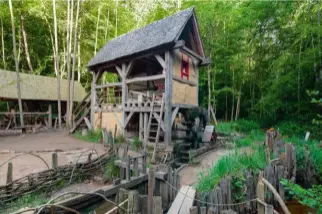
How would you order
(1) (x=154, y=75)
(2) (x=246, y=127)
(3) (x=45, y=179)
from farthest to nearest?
(2) (x=246, y=127) → (1) (x=154, y=75) → (3) (x=45, y=179)

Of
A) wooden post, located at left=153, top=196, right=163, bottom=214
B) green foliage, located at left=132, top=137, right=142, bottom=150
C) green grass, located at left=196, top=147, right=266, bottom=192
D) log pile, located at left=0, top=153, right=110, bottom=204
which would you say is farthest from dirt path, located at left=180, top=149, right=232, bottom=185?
wooden post, located at left=153, top=196, right=163, bottom=214

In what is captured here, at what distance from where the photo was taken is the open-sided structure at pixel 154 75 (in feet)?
26.3

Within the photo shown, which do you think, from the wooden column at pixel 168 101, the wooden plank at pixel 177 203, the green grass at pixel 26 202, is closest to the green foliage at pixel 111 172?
the green grass at pixel 26 202

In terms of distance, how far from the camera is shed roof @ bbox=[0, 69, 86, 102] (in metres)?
13.0

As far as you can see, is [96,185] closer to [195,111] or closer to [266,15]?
[195,111]

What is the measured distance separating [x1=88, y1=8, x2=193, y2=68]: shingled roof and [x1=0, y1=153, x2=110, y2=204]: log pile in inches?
190

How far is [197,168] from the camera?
6.67 m

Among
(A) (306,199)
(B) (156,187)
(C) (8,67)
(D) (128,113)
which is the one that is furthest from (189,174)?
(C) (8,67)

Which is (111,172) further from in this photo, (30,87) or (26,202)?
(30,87)

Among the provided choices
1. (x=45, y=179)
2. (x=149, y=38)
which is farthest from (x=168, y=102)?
(x=45, y=179)

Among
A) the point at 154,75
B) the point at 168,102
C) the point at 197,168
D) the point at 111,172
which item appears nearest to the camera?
the point at 111,172

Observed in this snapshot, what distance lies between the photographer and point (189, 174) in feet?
20.2

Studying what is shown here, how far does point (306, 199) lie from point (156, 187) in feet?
7.96

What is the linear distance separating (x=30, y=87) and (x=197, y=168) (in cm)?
1345
